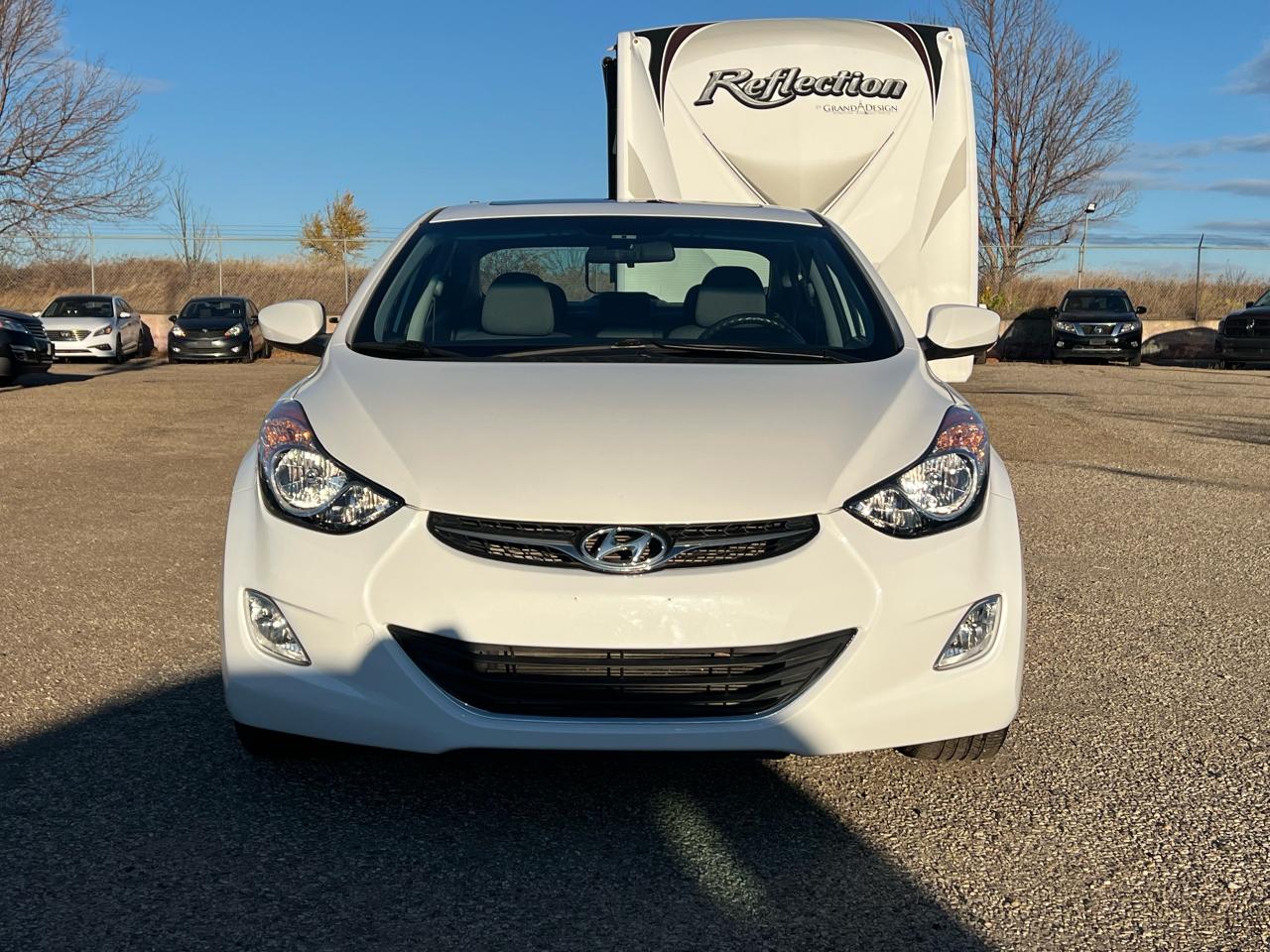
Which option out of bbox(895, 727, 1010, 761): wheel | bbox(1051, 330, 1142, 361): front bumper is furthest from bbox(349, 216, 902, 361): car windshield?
bbox(1051, 330, 1142, 361): front bumper

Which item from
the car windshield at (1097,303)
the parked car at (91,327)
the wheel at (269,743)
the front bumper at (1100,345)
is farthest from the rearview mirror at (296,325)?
the car windshield at (1097,303)

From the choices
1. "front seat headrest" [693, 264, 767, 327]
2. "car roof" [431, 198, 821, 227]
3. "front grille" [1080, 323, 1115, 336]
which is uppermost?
"car roof" [431, 198, 821, 227]

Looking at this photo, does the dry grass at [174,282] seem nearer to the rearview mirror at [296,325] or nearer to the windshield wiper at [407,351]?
the rearview mirror at [296,325]

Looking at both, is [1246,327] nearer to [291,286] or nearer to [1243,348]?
[1243,348]

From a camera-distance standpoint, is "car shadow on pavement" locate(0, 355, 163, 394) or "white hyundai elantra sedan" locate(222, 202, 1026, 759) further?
"car shadow on pavement" locate(0, 355, 163, 394)

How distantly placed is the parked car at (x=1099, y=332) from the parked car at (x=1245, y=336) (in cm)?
174

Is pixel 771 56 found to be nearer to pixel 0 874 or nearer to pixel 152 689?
pixel 152 689

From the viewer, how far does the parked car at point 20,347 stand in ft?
60.0

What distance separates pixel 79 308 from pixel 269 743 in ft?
85.7

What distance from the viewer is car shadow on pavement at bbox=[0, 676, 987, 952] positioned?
272cm

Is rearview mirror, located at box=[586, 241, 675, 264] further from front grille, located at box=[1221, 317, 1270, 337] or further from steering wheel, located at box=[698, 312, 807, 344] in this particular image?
front grille, located at box=[1221, 317, 1270, 337]

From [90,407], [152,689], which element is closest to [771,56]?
[152,689]

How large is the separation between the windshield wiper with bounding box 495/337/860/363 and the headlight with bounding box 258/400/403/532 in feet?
2.61

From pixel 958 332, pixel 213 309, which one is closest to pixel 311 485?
pixel 958 332
